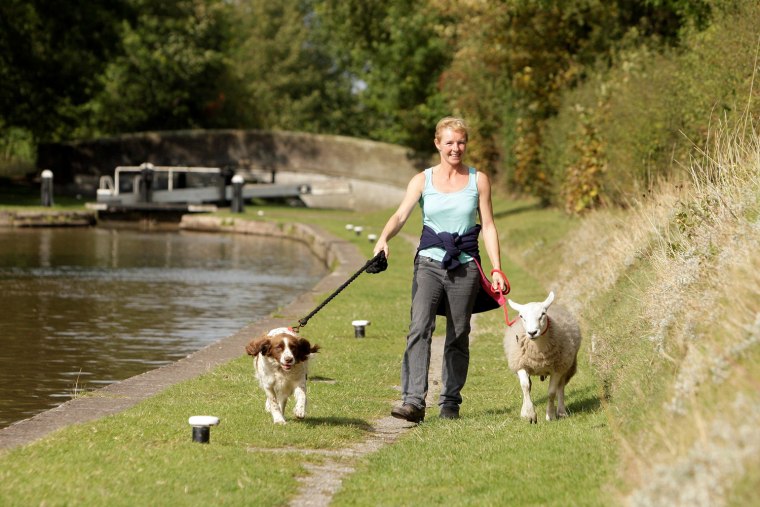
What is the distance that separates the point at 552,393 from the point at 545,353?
361 millimetres

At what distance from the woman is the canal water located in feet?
13.5

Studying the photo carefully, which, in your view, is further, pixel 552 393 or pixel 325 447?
pixel 552 393

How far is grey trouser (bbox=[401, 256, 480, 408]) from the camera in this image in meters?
11.1

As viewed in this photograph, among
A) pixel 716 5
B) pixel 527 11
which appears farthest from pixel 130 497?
pixel 527 11

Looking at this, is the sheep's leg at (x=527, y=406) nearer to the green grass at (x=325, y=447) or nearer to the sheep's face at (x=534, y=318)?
the green grass at (x=325, y=447)

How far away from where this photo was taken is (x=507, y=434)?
10297 mm

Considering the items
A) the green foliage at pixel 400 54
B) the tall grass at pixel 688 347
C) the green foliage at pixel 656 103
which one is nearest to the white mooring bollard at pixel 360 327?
the tall grass at pixel 688 347

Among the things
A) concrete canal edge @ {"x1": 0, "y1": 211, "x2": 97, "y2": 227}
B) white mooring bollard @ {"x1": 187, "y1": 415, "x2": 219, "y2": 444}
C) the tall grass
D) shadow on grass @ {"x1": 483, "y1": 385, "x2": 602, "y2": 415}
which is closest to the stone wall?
concrete canal edge @ {"x1": 0, "y1": 211, "x2": 97, "y2": 227}

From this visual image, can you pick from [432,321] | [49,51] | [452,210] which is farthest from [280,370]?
[49,51]

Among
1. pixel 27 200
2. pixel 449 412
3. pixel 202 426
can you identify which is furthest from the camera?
pixel 27 200

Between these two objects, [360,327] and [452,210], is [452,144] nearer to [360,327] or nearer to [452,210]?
[452,210]

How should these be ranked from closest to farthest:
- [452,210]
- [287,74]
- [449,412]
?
[452,210], [449,412], [287,74]

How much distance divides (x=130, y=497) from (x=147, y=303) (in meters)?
15.4

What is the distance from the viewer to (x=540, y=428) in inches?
411
